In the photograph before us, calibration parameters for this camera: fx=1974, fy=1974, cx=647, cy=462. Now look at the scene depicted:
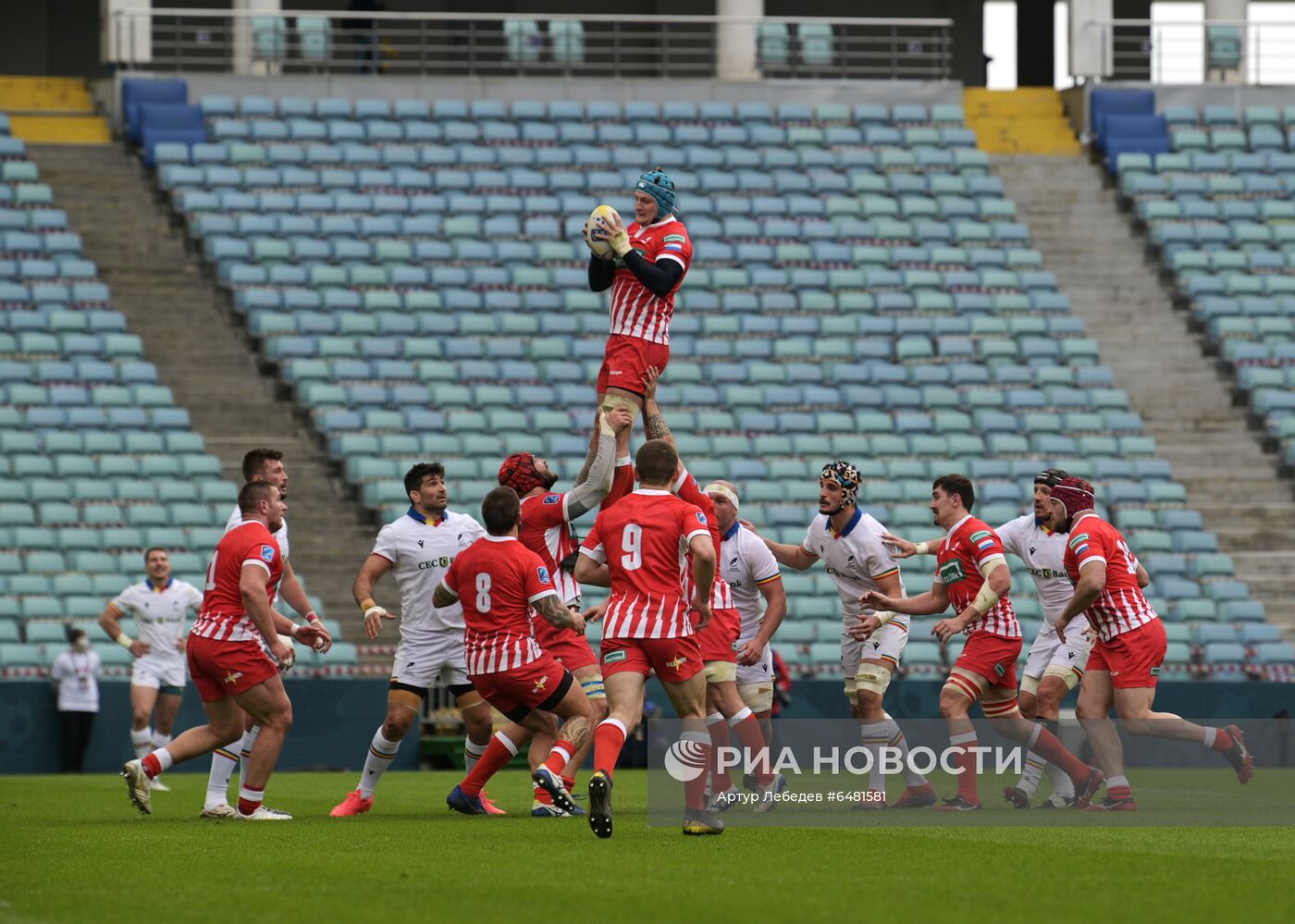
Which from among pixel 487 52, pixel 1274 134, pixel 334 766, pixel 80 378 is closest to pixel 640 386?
pixel 334 766

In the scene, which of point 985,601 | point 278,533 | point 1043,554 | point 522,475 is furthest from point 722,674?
point 1043,554

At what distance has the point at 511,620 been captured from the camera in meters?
11.6

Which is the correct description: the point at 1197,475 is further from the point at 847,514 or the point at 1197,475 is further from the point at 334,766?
the point at 847,514

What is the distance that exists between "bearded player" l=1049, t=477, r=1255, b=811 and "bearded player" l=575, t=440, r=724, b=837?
3149 millimetres

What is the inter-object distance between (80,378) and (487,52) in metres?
14.2

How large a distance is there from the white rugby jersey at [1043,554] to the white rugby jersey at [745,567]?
6.71 feet

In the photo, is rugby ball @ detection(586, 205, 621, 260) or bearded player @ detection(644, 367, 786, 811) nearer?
bearded player @ detection(644, 367, 786, 811)

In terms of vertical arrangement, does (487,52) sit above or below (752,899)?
above

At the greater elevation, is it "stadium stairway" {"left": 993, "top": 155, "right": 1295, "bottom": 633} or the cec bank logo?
"stadium stairway" {"left": 993, "top": 155, "right": 1295, "bottom": 633}

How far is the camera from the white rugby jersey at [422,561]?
43.0 feet

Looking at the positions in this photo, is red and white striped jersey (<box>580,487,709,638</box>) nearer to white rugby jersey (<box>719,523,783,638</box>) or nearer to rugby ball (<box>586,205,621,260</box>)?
rugby ball (<box>586,205,621,260</box>)

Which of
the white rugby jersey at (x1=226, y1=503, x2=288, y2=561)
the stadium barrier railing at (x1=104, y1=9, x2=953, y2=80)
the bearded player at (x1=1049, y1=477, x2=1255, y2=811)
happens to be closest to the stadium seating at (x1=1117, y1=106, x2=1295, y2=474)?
the stadium barrier railing at (x1=104, y1=9, x2=953, y2=80)

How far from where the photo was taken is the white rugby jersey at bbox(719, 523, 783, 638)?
1329 centimetres

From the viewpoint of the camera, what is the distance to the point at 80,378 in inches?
981
